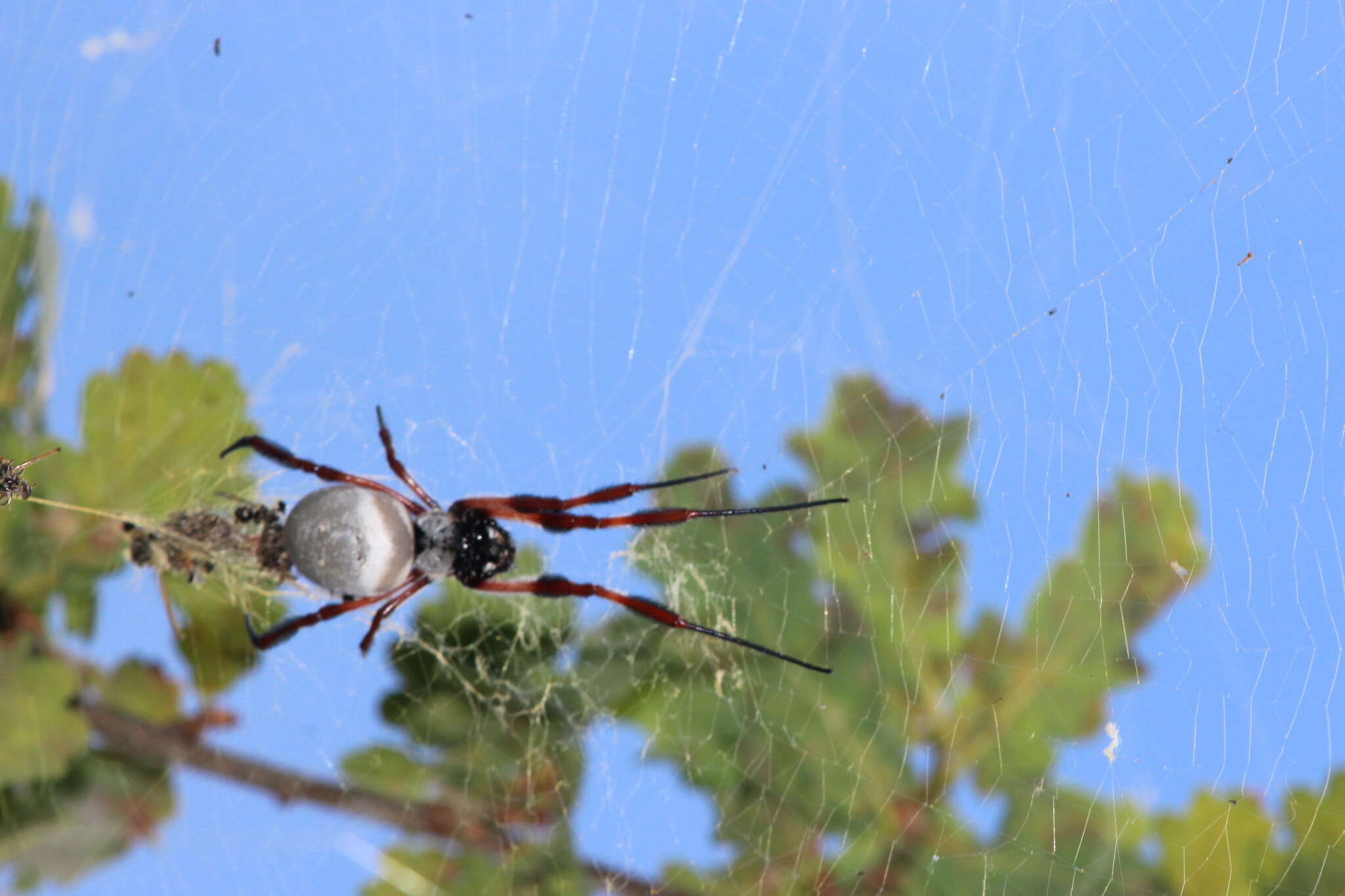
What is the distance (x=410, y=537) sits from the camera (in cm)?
88

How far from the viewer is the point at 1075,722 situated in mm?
789

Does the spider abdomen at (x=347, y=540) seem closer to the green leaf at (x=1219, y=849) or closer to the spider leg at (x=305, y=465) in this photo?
the spider leg at (x=305, y=465)

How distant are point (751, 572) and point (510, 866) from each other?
1.41 ft

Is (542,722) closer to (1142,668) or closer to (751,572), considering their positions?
(751,572)

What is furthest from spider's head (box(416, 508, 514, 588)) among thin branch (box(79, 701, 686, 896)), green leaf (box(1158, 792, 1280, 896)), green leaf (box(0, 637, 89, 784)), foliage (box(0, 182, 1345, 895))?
green leaf (box(1158, 792, 1280, 896))

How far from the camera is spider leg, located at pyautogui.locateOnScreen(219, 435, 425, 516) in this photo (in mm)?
904

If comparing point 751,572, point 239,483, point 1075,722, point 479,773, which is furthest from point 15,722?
point 1075,722

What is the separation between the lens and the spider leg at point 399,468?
0.92 m

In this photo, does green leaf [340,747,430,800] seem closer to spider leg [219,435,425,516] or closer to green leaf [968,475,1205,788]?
spider leg [219,435,425,516]

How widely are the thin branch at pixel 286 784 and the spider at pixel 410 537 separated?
0.13 m

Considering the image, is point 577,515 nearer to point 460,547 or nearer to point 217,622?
point 460,547

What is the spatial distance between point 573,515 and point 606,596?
8 centimetres

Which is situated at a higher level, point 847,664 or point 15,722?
point 847,664


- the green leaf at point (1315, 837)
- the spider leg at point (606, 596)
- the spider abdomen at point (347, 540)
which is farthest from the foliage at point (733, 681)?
the spider abdomen at point (347, 540)
